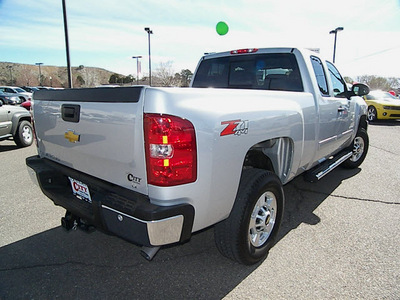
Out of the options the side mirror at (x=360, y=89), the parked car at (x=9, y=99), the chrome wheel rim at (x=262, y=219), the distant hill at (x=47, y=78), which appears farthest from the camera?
the distant hill at (x=47, y=78)

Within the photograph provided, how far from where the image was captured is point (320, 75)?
386cm

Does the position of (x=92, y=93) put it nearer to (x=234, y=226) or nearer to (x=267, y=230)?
(x=234, y=226)

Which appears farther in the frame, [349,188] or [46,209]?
[349,188]

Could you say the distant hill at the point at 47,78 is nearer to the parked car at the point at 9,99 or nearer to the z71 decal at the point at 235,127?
the parked car at the point at 9,99

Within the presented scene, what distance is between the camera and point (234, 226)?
2.34 meters

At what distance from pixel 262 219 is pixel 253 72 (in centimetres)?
204

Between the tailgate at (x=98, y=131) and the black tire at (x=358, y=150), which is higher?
the tailgate at (x=98, y=131)

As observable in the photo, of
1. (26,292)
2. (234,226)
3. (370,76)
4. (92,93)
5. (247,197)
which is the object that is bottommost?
(26,292)

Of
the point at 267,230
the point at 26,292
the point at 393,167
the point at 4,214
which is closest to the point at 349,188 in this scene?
the point at 393,167

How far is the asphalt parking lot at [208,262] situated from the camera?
2309 millimetres

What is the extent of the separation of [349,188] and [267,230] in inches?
104

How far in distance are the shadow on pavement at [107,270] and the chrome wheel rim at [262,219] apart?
241 mm

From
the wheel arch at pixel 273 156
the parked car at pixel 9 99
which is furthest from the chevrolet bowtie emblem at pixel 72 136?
the parked car at pixel 9 99

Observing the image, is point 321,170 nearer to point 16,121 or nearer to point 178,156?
point 178,156
